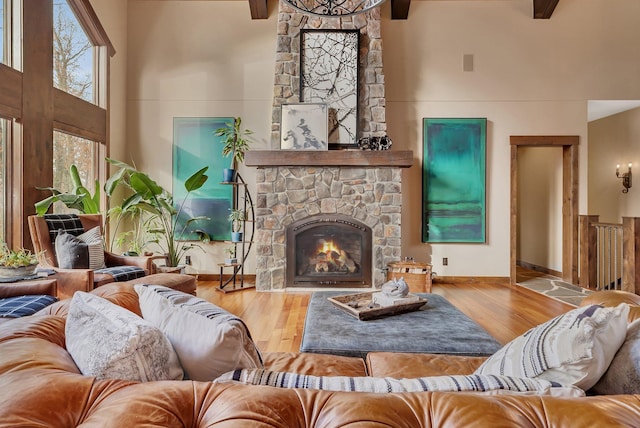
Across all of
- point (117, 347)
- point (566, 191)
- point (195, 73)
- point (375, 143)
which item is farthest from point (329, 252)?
point (117, 347)

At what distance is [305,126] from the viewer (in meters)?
4.95

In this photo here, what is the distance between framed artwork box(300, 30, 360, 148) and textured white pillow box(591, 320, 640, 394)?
418cm

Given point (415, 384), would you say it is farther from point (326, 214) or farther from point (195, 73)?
point (195, 73)

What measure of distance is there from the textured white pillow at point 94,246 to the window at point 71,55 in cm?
182

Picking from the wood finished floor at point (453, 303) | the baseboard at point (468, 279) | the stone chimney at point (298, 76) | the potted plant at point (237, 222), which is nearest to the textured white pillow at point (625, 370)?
the wood finished floor at point (453, 303)

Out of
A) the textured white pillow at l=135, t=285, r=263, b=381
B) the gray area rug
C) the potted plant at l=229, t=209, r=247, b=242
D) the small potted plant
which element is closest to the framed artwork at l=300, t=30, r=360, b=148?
the potted plant at l=229, t=209, r=247, b=242

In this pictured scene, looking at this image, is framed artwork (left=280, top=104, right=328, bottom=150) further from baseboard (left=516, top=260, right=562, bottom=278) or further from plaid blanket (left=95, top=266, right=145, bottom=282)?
baseboard (left=516, top=260, right=562, bottom=278)

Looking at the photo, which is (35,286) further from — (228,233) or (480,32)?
(480,32)

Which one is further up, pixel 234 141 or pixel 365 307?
pixel 234 141

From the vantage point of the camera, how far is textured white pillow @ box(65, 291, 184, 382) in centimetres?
89

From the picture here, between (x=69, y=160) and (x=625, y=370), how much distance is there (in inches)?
210

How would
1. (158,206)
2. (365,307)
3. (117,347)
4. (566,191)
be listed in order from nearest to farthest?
(117,347)
(365,307)
(158,206)
(566,191)

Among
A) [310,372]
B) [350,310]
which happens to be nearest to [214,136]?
[350,310]

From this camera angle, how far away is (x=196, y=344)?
3.32ft
